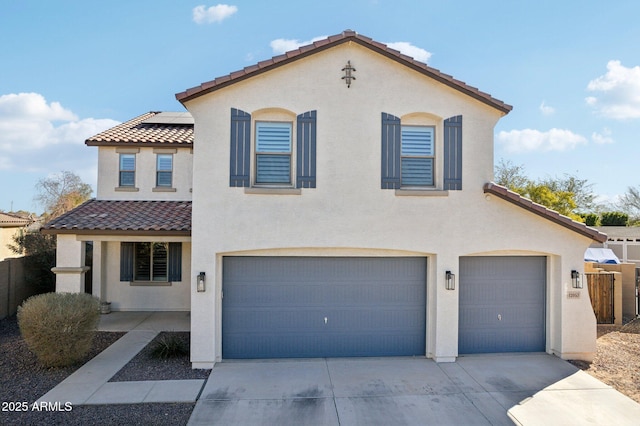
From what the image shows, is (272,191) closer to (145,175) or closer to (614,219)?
(145,175)

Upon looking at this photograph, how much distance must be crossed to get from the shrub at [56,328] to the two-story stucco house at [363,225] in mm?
2454

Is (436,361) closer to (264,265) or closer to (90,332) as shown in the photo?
(264,265)

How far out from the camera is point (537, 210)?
8.97m

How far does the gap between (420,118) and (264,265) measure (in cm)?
511

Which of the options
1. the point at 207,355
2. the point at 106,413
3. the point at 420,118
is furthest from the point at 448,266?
the point at 106,413

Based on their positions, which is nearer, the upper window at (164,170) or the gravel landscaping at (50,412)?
the gravel landscaping at (50,412)

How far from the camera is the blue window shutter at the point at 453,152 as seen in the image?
9078mm

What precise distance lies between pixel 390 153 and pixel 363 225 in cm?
180

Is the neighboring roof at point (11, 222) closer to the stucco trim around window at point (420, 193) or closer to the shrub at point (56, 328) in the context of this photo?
the shrub at point (56, 328)

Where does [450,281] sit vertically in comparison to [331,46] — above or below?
below

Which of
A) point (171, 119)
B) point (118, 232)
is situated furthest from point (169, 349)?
point (171, 119)

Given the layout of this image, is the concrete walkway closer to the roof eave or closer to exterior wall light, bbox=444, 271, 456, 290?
the roof eave

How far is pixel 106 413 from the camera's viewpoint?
648 centimetres

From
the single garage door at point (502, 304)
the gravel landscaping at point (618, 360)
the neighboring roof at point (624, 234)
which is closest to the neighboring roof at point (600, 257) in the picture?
the gravel landscaping at point (618, 360)
